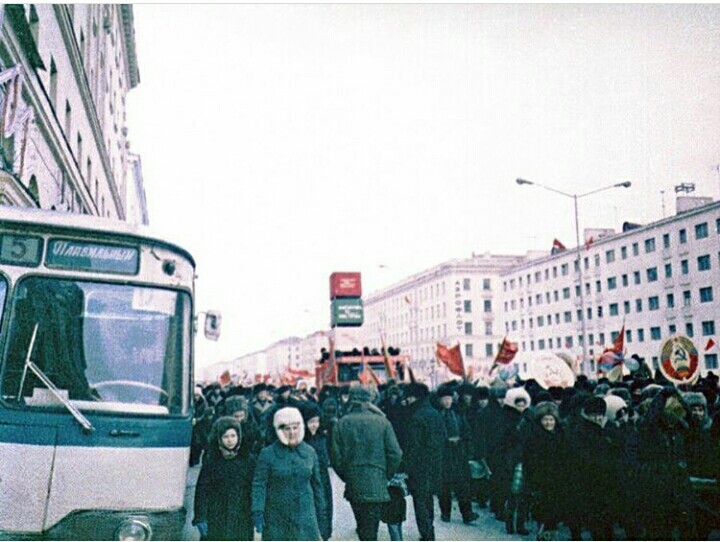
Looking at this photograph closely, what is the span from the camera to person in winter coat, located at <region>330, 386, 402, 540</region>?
6777mm

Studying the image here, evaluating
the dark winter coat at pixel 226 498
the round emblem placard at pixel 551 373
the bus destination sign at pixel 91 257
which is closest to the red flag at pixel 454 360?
the round emblem placard at pixel 551 373

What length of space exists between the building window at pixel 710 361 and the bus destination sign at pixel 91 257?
1795 inches

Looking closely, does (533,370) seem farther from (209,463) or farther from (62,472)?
(62,472)

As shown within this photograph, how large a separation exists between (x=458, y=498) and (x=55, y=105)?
13236mm

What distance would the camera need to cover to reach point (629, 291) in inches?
2388

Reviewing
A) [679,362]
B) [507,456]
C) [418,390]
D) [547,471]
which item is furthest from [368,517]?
[679,362]

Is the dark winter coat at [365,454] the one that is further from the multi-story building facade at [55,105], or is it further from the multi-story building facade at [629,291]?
the multi-story building facade at [629,291]

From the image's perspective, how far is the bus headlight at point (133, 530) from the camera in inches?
196

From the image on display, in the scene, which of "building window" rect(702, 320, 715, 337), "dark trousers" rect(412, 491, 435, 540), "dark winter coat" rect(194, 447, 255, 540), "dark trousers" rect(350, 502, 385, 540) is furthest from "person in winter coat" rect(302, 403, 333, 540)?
"building window" rect(702, 320, 715, 337)

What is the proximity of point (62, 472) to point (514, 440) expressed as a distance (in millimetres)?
5712

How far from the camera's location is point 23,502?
4.90 meters

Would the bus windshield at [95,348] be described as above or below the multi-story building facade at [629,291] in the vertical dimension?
below

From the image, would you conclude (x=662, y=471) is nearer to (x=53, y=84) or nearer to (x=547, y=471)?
(x=547, y=471)

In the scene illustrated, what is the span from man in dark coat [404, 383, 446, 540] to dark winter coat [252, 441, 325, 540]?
277cm
